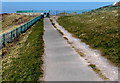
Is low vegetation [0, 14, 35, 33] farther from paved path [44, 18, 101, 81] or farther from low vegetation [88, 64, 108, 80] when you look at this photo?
low vegetation [88, 64, 108, 80]

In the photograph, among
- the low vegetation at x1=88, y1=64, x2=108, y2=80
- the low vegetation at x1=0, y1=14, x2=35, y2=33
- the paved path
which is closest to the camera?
the low vegetation at x1=88, y1=64, x2=108, y2=80

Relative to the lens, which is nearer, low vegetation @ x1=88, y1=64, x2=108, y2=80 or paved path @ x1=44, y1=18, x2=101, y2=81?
low vegetation @ x1=88, y1=64, x2=108, y2=80

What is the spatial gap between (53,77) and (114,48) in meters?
6.71

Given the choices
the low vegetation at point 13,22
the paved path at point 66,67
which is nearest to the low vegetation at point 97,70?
the paved path at point 66,67

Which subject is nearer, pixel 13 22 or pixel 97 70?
pixel 97 70

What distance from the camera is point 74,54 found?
17016 millimetres

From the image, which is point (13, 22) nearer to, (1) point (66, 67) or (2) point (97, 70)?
(1) point (66, 67)

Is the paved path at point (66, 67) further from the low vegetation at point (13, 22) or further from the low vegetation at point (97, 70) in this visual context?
the low vegetation at point (13, 22)

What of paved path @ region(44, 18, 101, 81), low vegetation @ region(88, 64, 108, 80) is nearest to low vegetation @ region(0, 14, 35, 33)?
paved path @ region(44, 18, 101, 81)

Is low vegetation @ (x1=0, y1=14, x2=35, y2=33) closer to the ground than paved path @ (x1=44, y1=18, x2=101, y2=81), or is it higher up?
closer to the ground

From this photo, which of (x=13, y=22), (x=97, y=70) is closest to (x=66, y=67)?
(x=97, y=70)

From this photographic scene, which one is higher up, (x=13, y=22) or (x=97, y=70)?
(x=97, y=70)

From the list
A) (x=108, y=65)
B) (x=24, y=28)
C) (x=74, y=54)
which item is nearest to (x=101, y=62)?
(x=108, y=65)

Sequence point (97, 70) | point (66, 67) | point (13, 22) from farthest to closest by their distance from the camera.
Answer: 1. point (13, 22)
2. point (66, 67)
3. point (97, 70)
